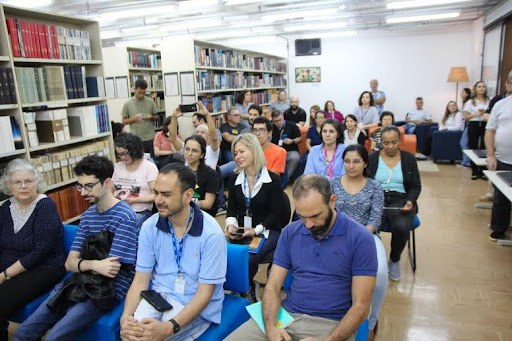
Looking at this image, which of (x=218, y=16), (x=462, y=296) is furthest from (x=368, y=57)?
(x=462, y=296)

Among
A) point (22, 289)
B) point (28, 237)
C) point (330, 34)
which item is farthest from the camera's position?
point (330, 34)

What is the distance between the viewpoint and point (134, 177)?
3.15 m

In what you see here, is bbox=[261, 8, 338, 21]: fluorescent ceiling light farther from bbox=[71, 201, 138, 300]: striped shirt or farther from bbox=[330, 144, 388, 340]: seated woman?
bbox=[71, 201, 138, 300]: striped shirt

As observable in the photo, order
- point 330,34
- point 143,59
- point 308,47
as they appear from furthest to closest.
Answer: point 308,47
point 330,34
point 143,59

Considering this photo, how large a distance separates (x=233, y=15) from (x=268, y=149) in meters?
4.97

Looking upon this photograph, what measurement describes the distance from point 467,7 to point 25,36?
27.2 ft

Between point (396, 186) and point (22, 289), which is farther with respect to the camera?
point (396, 186)

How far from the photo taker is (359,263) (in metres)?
1.72

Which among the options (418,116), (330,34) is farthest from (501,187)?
(330,34)

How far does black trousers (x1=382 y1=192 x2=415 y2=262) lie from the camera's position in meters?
3.09

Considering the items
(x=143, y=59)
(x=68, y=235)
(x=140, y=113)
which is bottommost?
(x=68, y=235)

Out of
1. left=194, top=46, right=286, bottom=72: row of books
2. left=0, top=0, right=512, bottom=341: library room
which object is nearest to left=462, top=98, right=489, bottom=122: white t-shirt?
left=0, top=0, right=512, bottom=341: library room

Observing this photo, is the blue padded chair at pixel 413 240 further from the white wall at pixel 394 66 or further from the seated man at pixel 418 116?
the white wall at pixel 394 66

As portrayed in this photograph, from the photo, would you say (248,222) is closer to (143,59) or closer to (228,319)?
(228,319)
